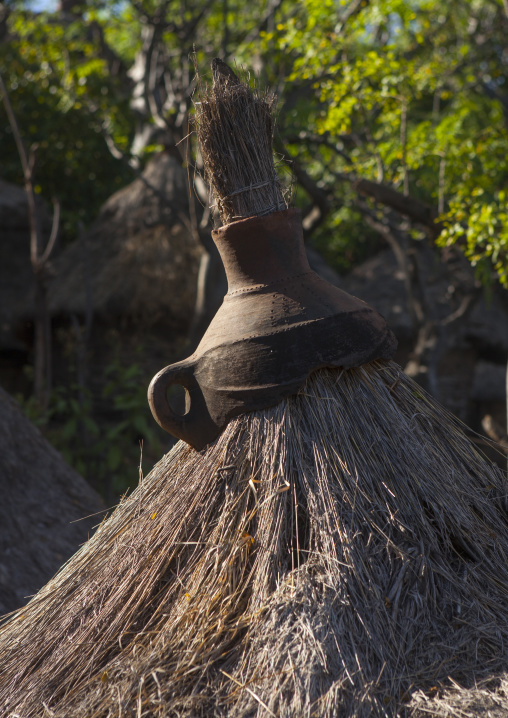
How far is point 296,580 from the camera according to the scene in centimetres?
188

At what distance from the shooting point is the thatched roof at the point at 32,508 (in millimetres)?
3223

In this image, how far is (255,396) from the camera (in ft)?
6.97

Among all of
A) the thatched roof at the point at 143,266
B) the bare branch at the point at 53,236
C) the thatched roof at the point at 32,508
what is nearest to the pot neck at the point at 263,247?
the thatched roof at the point at 32,508

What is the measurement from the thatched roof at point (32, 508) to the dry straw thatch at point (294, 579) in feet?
3.08

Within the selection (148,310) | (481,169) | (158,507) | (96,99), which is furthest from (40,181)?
(158,507)

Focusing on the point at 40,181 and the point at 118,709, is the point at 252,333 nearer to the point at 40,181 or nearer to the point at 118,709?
the point at 118,709

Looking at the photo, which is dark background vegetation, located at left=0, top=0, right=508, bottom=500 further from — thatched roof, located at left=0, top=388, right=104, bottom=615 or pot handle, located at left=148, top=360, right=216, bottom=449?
pot handle, located at left=148, top=360, right=216, bottom=449

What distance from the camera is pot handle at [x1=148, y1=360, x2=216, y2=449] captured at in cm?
223

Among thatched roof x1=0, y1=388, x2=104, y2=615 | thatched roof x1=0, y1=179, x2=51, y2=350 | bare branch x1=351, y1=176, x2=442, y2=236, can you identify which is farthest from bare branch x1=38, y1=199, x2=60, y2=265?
thatched roof x1=0, y1=179, x2=51, y2=350

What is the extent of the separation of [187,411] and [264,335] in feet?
1.19

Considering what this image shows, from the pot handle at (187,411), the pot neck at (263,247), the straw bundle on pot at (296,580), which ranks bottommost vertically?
the straw bundle on pot at (296,580)

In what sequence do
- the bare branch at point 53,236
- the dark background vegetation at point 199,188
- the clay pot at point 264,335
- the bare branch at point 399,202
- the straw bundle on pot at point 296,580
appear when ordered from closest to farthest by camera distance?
the straw bundle on pot at point 296,580
the clay pot at point 264,335
the bare branch at point 399,202
the dark background vegetation at point 199,188
the bare branch at point 53,236

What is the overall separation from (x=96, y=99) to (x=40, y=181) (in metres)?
1.24

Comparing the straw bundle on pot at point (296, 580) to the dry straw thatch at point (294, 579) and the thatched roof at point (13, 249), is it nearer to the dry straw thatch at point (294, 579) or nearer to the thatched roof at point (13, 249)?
the dry straw thatch at point (294, 579)
